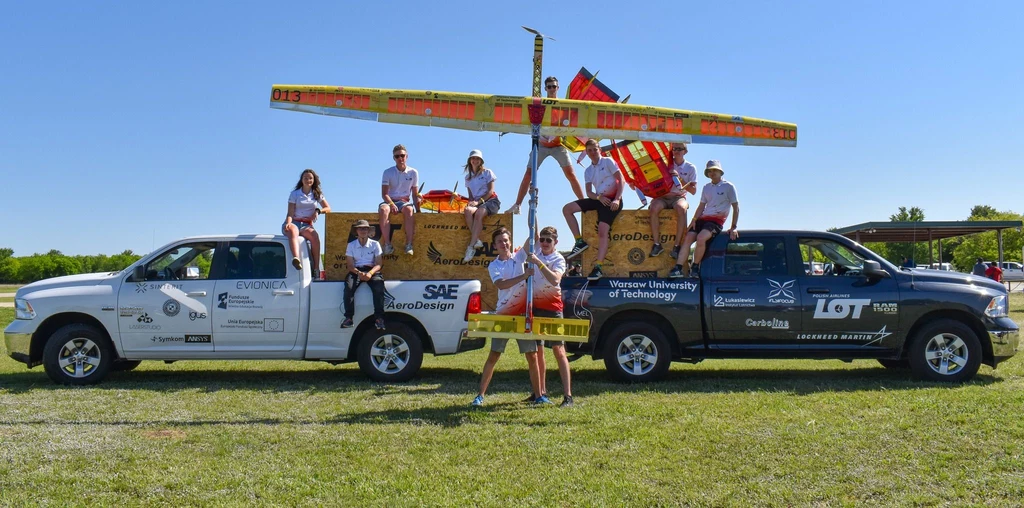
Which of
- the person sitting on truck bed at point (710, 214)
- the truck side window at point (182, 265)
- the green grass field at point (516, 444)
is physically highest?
the person sitting on truck bed at point (710, 214)

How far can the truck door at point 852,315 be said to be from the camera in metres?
8.59

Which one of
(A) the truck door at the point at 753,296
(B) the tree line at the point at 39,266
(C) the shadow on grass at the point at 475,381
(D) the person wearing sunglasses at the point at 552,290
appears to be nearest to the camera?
(D) the person wearing sunglasses at the point at 552,290

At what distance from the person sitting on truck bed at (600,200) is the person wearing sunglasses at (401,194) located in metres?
1.93

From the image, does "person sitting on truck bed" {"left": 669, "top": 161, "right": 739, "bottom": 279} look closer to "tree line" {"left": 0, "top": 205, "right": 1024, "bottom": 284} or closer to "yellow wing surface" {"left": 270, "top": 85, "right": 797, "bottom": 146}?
"yellow wing surface" {"left": 270, "top": 85, "right": 797, "bottom": 146}

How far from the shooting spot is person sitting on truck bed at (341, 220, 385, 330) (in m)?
8.88

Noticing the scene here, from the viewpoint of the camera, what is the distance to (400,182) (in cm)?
993

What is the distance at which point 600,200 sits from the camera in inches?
372

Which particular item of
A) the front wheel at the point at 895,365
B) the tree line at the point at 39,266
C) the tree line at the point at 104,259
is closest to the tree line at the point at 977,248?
the tree line at the point at 104,259

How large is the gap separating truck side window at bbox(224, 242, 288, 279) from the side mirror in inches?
259

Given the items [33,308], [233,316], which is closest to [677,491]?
[233,316]

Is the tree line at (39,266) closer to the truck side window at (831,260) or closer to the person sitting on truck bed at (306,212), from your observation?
the person sitting on truck bed at (306,212)

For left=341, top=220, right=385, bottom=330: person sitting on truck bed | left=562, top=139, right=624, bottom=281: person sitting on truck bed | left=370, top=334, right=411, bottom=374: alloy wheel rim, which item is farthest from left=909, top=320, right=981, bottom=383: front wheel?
left=341, top=220, right=385, bottom=330: person sitting on truck bed

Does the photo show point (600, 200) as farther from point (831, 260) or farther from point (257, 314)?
point (257, 314)

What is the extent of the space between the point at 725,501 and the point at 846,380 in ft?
17.1
